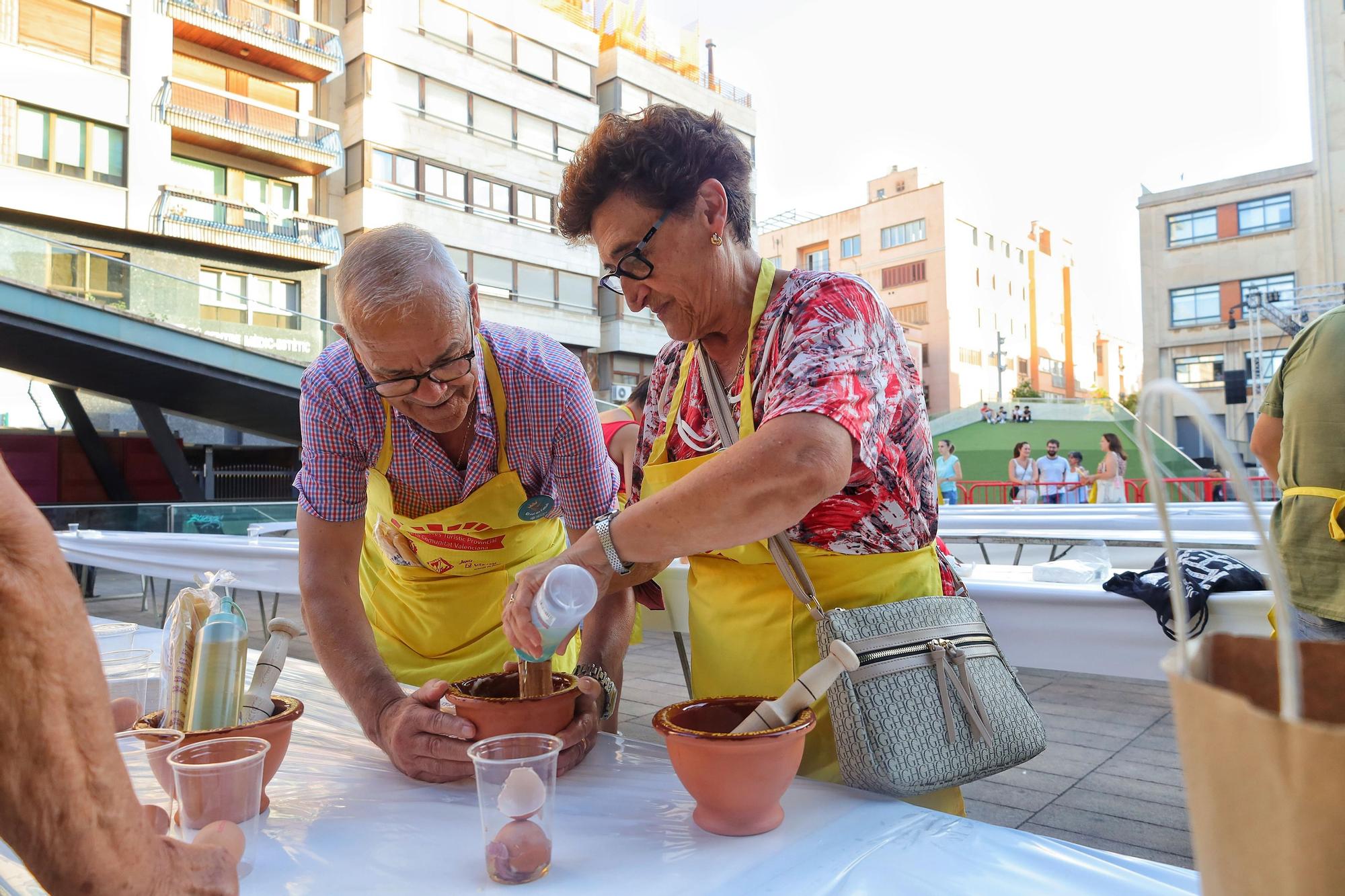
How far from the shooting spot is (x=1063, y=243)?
56.1m

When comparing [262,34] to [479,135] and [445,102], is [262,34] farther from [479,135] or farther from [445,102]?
[479,135]

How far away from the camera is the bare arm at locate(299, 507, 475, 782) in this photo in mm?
1282

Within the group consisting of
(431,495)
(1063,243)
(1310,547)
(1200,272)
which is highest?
(1063,243)

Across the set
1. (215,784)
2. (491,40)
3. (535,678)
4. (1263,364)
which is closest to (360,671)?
(535,678)

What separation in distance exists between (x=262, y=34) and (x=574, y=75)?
8.40 meters

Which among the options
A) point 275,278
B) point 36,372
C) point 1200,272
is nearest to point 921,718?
point 36,372

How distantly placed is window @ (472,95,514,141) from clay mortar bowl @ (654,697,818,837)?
22628 mm

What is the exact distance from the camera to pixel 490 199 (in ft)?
70.9

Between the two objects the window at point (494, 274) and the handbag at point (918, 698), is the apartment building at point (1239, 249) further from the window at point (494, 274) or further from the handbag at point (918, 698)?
the handbag at point (918, 698)

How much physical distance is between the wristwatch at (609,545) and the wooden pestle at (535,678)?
0.56ft

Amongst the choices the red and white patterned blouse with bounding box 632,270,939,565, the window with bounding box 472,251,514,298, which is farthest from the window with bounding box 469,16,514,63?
the red and white patterned blouse with bounding box 632,270,939,565

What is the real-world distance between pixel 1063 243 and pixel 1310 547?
198ft

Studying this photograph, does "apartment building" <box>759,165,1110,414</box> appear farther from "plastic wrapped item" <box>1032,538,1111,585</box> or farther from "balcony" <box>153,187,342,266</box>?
"plastic wrapped item" <box>1032,538,1111,585</box>

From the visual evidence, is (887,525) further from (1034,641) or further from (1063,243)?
(1063,243)
